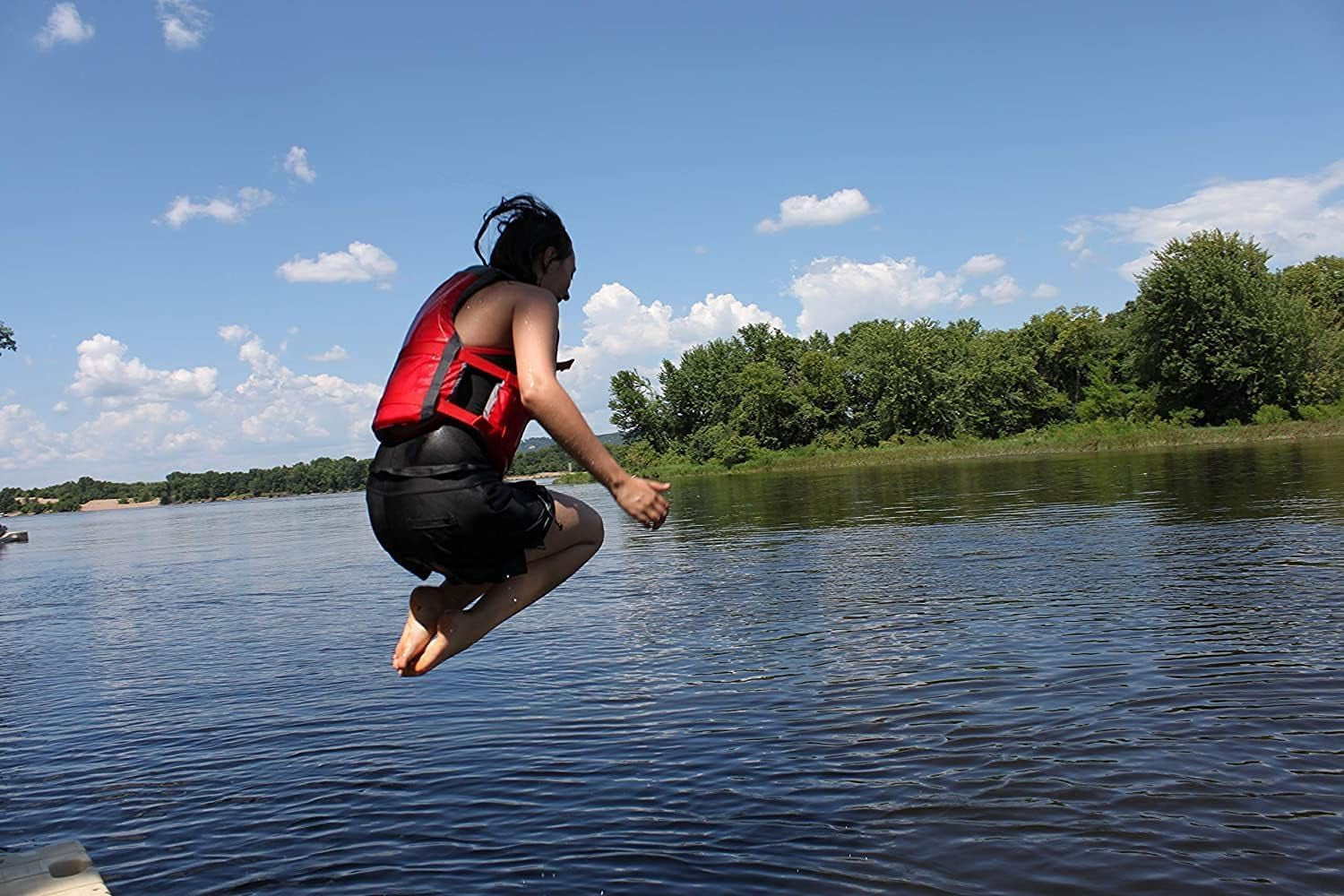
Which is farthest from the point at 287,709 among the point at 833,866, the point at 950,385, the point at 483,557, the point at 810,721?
the point at 950,385

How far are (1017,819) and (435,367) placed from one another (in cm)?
485

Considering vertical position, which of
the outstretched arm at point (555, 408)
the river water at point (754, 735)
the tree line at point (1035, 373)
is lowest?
the river water at point (754, 735)

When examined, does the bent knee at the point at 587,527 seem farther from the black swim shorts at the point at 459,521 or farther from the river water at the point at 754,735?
the river water at the point at 754,735

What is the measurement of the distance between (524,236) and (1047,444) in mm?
77402

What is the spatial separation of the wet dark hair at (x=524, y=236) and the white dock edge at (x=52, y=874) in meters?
3.57

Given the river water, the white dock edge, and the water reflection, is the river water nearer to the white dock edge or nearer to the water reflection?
the white dock edge

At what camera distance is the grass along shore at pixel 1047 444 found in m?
67.8

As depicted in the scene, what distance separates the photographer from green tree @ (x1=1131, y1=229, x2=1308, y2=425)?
75.6 m

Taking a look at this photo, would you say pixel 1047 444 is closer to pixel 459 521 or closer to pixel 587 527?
pixel 587 527

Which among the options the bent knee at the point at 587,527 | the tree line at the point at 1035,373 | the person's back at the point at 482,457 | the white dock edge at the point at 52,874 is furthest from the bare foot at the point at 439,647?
the tree line at the point at 1035,373

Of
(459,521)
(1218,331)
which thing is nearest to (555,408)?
(459,521)

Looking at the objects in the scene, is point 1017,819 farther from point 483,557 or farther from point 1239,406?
point 1239,406

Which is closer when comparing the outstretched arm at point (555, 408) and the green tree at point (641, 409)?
→ the outstretched arm at point (555, 408)

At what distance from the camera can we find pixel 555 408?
406 centimetres
